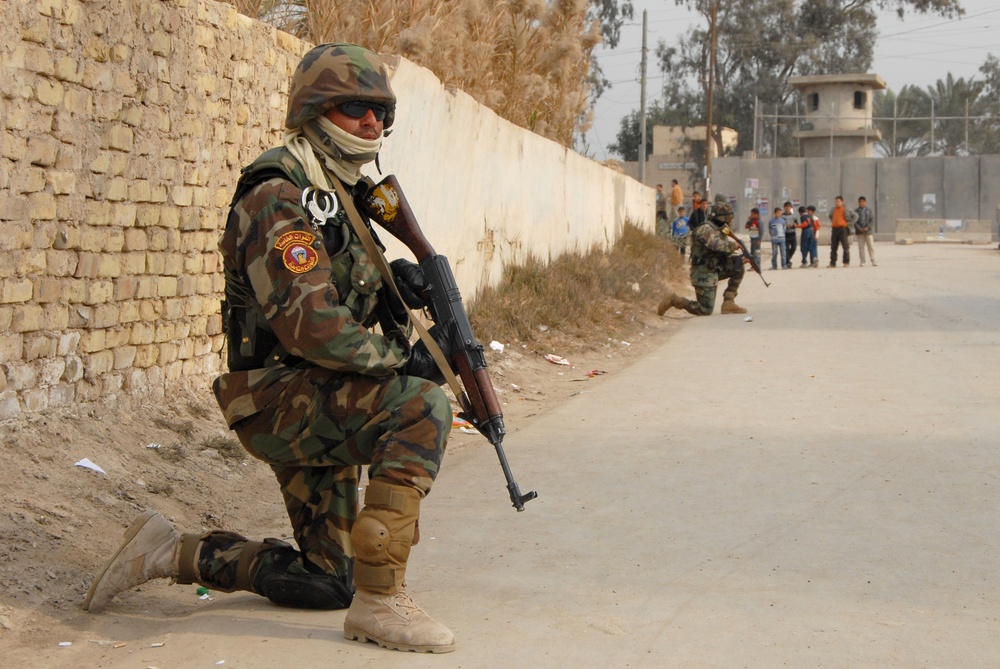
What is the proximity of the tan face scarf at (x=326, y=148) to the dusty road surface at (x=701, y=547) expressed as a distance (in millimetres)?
1310

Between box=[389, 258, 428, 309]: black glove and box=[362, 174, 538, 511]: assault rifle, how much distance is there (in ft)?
0.07

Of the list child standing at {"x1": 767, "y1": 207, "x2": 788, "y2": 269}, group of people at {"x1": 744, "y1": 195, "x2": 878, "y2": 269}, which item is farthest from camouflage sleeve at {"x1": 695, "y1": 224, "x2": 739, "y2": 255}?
child standing at {"x1": 767, "y1": 207, "x2": 788, "y2": 269}

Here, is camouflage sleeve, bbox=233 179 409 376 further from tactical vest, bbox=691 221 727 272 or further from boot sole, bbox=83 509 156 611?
tactical vest, bbox=691 221 727 272

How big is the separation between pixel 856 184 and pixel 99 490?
44858mm

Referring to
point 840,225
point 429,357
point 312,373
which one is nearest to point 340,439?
point 312,373

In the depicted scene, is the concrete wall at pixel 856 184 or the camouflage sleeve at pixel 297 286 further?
the concrete wall at pixel 856 184

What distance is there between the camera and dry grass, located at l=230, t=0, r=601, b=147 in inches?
356

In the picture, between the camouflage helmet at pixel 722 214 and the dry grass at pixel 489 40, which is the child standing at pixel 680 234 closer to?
the dry grass at pixel 489 40

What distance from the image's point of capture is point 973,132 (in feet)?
210

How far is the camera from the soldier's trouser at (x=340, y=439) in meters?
3.14

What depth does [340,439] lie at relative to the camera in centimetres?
323

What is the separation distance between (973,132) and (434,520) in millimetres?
65760

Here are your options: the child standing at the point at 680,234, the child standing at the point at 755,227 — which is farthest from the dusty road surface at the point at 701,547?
the child standing at the point at 755,227

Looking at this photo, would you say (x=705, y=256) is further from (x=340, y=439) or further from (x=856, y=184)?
(x=856, y=184)
